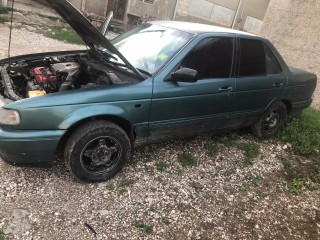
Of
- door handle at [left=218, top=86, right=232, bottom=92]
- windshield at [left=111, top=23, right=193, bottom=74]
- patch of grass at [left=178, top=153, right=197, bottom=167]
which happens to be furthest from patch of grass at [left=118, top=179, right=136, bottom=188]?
door handle at [left=218, top=86, right=232, bottom=92]

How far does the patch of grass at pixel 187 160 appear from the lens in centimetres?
423

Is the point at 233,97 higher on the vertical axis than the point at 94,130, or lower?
higher

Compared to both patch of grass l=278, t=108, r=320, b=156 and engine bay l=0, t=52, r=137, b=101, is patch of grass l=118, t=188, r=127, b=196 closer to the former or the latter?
engine bay l=0, t=52, r=137, b=101

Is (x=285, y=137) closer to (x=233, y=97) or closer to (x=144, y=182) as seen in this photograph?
(x=233, y=97)

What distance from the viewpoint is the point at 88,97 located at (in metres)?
3.17

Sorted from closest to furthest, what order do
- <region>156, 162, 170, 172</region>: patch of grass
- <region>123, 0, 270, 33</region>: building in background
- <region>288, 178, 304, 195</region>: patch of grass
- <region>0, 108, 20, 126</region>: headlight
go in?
1. <region>0, 108, 20, 126</region>: headlight
2. <region>156, 162, 170, 172</region>: patch of grass
3. <region>288, 178, 304, 195</region>: patch of grass
4. <region>123, 0, 270, 33</region>: building in background

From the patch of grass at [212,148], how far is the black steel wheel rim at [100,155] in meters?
1.54

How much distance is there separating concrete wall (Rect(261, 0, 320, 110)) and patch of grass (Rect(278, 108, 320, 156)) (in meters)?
1.82

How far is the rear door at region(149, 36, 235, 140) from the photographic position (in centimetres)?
366

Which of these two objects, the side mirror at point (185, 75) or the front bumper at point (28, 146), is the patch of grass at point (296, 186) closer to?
the side mirror at point (185, 75)

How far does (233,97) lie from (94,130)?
198 centimetres

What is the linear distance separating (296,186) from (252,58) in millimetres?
1848

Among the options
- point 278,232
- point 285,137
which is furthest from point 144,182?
point 285,137

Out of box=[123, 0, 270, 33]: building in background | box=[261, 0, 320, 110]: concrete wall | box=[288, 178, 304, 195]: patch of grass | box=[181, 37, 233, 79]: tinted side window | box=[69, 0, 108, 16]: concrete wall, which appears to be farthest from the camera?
box=[123, 0, 270, 33]: building in background
